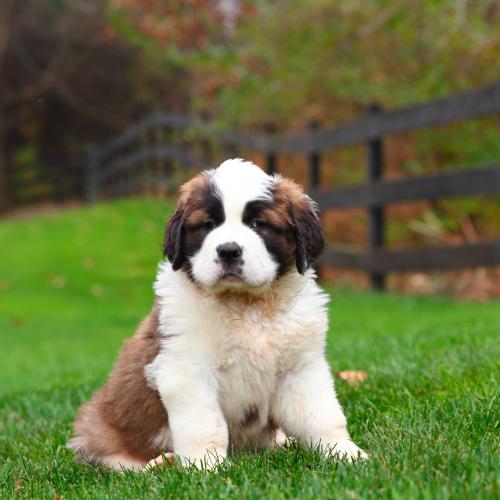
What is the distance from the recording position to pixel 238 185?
3.46m

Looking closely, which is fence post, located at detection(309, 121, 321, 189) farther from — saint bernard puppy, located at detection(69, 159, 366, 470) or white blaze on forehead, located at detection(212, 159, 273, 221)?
white blaze on forehead, located at detection(212, 159, 273, 221)

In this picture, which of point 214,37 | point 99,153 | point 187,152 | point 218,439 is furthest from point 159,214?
point 218,439

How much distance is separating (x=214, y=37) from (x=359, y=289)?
11138mm

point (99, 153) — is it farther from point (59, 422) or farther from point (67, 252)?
point (59, 422)

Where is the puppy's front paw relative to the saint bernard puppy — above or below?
below

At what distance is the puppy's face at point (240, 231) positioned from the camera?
11.1ft

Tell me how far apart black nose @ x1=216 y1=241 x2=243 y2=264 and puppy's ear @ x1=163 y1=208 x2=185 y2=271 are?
0.25m

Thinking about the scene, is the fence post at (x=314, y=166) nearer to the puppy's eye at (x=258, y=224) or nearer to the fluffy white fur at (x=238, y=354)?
the fluffy white fur at (x=238, y=354)

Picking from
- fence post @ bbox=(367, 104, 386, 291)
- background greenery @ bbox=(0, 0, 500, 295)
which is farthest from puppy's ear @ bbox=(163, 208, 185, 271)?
fence post @ bbox=(367, 104, 386, 291)

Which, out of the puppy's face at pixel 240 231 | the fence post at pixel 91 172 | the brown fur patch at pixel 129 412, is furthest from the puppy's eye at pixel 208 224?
the fence post at pixel 91 172

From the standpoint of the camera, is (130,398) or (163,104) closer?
(130,398)

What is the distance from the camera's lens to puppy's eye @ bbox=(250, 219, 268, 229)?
3482mm

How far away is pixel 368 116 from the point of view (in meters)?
11.8

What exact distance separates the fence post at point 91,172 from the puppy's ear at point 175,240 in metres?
28.1
